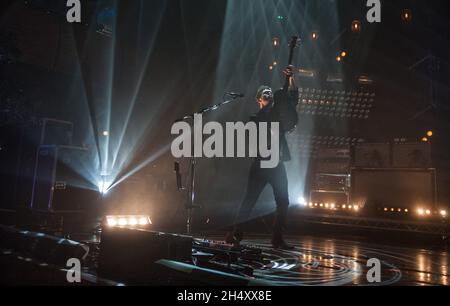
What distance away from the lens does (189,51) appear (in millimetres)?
7914

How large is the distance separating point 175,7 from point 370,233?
5674mm

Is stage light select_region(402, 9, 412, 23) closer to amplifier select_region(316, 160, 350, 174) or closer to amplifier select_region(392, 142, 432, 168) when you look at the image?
amplifier select_region(392, 142, 432, 168)

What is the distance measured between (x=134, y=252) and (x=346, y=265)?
6.23 feet

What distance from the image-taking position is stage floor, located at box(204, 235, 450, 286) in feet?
8.32

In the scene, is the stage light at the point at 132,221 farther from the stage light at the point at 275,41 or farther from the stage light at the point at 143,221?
the stage light at the point at 275,41

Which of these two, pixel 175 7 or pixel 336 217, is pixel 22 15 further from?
pixel 336 217

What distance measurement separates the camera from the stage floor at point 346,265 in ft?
8.32

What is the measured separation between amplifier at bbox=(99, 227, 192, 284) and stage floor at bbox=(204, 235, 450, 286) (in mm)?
699

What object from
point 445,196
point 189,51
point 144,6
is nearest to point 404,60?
point 445,196

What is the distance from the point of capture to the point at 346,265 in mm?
3148

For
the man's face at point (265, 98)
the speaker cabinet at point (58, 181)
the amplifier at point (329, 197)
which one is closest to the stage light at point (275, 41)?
the amplifier at point (329, 197)
